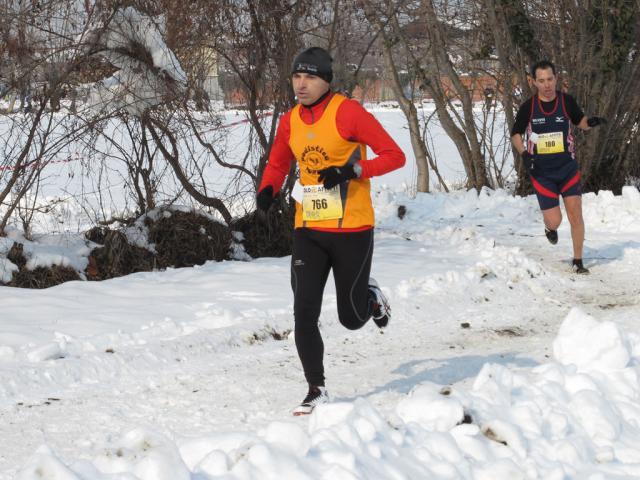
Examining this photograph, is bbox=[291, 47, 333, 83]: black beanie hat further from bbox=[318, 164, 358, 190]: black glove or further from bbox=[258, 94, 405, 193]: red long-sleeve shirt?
bbox=[318, 164, 358, 190]: black glove

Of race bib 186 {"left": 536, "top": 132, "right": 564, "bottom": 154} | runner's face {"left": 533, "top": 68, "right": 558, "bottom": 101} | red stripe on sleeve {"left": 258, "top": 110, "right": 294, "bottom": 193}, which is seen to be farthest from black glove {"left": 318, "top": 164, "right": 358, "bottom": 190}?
race bib 186 {"left": 536, "top": 132, "right": 564, "bottom": 154}

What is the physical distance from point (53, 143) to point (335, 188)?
14.0ft

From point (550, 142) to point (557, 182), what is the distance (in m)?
0.43

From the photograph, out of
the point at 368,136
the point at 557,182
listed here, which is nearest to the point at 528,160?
the point at 557,182

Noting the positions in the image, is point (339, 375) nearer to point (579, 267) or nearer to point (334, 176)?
point (334, 176)

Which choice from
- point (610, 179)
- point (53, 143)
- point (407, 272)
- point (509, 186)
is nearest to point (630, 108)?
point (610, 179)

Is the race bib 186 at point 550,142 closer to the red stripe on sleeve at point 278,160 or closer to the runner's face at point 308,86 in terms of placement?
the red stripe on sleeve at point 278,160

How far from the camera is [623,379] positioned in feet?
17.1

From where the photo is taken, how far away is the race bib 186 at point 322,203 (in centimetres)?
518

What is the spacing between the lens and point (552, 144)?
941 centimetres

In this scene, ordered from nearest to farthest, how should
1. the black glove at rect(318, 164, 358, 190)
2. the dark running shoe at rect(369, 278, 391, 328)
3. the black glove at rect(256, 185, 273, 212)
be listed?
the black glove at rect(318, 164, 358, 190) < the black glove at rect(256, 185, 273, 212) < the dark running shoe at rect(369, 278, 391, 328)

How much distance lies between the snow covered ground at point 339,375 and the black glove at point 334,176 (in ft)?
3.51

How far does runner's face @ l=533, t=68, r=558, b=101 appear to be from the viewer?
29.7ft

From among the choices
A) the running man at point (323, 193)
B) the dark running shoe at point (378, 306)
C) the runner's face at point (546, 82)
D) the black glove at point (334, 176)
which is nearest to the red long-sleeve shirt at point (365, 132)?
the running man at point (323, 193)
